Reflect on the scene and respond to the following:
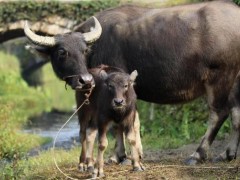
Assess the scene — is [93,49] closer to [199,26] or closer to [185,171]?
[199,26]

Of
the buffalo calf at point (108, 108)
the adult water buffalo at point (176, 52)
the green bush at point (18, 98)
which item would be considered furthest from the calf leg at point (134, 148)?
the green bush at point (18, 98)

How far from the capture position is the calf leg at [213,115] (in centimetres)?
830

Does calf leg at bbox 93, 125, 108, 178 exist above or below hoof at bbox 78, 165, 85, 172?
above

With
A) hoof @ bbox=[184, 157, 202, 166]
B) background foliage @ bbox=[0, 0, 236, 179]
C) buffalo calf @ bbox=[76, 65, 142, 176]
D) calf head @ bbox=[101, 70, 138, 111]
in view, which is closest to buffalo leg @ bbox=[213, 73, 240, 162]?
hoof @ bbox=[184, 157, 202, 166]

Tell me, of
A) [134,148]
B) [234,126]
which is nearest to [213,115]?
[234,126]

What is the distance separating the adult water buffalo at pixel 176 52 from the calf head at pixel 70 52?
12 millimetres

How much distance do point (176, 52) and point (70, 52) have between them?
1.37 meters

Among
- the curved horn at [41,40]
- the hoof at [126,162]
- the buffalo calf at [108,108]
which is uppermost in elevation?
the curved horn at [41,40]

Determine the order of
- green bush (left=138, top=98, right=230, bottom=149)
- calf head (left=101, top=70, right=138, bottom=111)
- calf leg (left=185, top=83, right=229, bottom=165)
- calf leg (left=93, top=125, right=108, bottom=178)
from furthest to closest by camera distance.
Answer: green bush (left=138, top=98, right=230, bottom=149), calf leg (left=185, top=83, right=229, bottom=165), calf leg (left=93, top=125, right=108, bottom=178), calf head (left=101, top=70, right=138, bottom=111)

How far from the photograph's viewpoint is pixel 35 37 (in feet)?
26.8

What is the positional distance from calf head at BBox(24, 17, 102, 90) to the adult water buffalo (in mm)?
12

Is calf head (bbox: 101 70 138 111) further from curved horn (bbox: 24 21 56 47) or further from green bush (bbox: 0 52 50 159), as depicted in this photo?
green bush (bbox: 0 52 50 159)

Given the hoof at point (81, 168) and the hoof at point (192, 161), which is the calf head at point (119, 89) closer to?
the hoof at point (81, 168)

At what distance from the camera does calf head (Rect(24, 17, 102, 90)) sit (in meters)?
7.75
